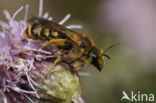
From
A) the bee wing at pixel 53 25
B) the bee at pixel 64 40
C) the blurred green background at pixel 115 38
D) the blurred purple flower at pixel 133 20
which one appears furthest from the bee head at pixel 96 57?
the blurred purple flower at pixel 133 20

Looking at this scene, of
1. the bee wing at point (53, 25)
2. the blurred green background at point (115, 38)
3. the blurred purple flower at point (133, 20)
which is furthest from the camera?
the blurred purple flower at point (133, 20)

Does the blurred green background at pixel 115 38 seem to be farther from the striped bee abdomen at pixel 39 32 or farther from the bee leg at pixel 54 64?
the striped bee abdomen at pixel 39 32

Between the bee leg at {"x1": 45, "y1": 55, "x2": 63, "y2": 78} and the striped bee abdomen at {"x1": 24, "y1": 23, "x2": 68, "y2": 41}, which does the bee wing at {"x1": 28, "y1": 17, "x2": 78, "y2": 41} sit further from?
the bee leg at {"x1": 45, "y1": 55, "x2": 63, "y2": 78}

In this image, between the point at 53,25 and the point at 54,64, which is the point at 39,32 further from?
the point at 54,64

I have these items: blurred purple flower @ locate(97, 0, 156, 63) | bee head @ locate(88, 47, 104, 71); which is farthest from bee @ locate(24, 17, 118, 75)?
blurred purple flower @ locate(97, 0, 156, 63)

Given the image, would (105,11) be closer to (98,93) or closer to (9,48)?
(98,93)

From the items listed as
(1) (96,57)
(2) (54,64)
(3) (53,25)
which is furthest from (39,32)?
(1) (96,57)
